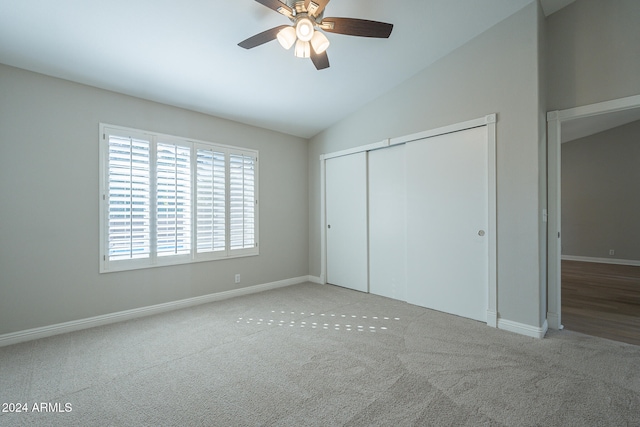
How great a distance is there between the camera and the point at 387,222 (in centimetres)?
416

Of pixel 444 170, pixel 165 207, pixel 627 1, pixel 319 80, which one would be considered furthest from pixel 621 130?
pixel 165 207

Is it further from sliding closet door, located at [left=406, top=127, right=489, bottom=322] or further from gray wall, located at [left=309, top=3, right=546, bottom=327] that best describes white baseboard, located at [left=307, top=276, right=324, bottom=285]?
gray wall, located at [left=309, top=3, right=546, bottom=327]

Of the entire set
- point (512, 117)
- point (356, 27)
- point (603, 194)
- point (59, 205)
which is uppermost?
point (356, 27)

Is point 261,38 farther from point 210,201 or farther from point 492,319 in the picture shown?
point 492,319

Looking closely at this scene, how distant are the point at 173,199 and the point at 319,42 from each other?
2.51 metres

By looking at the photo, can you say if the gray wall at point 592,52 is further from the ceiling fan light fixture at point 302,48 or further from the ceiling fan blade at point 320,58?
the ceiling fan light fixture at point 302,48

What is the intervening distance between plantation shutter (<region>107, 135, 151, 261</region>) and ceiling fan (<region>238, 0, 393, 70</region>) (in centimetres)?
192

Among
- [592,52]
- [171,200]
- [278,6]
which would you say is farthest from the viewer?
[171,200]

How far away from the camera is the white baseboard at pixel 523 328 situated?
9.17 ft

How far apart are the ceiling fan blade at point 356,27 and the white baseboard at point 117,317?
3432mm

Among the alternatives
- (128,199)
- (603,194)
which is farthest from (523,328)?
(603,194)

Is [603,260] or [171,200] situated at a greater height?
[171,200]

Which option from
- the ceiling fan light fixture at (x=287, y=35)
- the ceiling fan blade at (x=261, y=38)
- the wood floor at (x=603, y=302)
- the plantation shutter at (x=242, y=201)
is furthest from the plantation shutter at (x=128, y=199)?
the wood floor at (x=603, y=302)

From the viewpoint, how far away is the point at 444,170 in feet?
11.4
